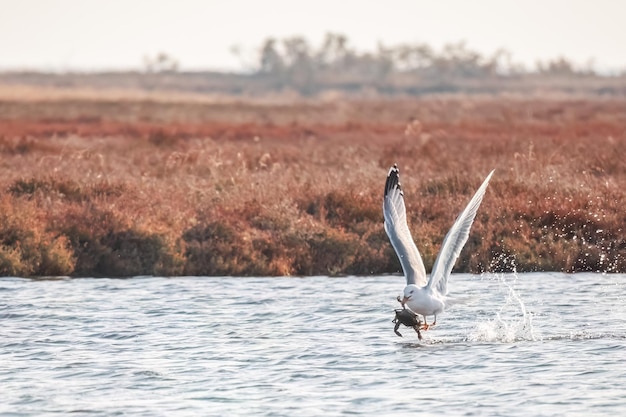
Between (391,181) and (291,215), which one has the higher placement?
(391,181)

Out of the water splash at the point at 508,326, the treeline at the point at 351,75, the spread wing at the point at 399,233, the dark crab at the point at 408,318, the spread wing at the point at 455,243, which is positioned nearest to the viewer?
the spread wing at the point at 455,243

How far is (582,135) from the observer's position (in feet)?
105

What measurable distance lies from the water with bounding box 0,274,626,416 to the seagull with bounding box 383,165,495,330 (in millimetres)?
322

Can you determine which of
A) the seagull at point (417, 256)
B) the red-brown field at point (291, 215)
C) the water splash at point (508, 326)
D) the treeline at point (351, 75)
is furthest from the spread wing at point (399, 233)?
the treeline at point (351, 75)

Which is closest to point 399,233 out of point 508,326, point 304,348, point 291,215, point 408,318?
point 408,318

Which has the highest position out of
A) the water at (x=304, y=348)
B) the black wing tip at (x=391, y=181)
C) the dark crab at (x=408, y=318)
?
the black wing tip at (x=391, y=181)

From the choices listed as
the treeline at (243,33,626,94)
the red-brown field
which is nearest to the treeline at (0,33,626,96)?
the treeline at (243,33,626,94)

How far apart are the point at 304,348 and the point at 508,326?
2281 mm

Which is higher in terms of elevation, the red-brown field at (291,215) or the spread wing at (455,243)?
the spread wing at (455,243)

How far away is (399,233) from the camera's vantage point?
1195 cm

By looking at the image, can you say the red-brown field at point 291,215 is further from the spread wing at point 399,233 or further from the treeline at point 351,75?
the treeline at point 351,75

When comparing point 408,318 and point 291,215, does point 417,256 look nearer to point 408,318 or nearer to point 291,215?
point 408,318

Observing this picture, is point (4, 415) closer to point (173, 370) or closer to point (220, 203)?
point (173, 370)

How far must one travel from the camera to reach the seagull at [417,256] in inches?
454
